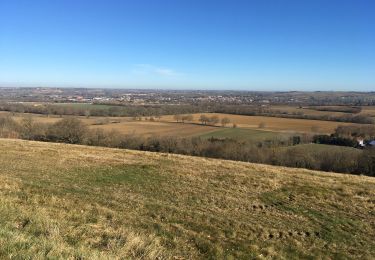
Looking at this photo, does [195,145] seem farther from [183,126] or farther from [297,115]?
[297,115]

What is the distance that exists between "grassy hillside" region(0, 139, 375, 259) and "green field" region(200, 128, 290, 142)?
55222 mm

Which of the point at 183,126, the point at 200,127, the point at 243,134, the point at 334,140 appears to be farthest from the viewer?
the point at 183,126

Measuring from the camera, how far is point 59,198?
12.0m

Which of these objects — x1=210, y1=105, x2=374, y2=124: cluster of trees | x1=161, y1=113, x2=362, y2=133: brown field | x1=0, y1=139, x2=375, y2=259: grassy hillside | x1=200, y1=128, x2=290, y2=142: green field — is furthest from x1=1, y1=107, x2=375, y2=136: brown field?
x1=0, y1=139, x2=375, y2=259: grassy hillside

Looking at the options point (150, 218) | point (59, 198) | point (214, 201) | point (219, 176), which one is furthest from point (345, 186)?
point (59, 198)

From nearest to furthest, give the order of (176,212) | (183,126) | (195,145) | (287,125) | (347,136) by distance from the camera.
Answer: (176,212), (195,145), (347,136), (183,126), (287,125)

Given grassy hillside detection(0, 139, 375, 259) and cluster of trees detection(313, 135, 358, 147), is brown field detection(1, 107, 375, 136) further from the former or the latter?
grassy hillside detection(0, 139, 375, 259)

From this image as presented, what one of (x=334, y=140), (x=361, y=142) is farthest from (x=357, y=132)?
(x=361, y=142)

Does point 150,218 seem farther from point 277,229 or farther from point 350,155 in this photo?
point 350,155

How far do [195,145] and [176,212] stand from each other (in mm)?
51809

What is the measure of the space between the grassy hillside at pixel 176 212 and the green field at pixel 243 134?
55222 millimetres

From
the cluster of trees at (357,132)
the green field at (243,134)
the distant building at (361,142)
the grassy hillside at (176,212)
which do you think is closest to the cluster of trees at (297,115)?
the cluster of trees at (357,132)

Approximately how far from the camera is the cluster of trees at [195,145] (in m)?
51.8

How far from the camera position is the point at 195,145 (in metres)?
63.4
